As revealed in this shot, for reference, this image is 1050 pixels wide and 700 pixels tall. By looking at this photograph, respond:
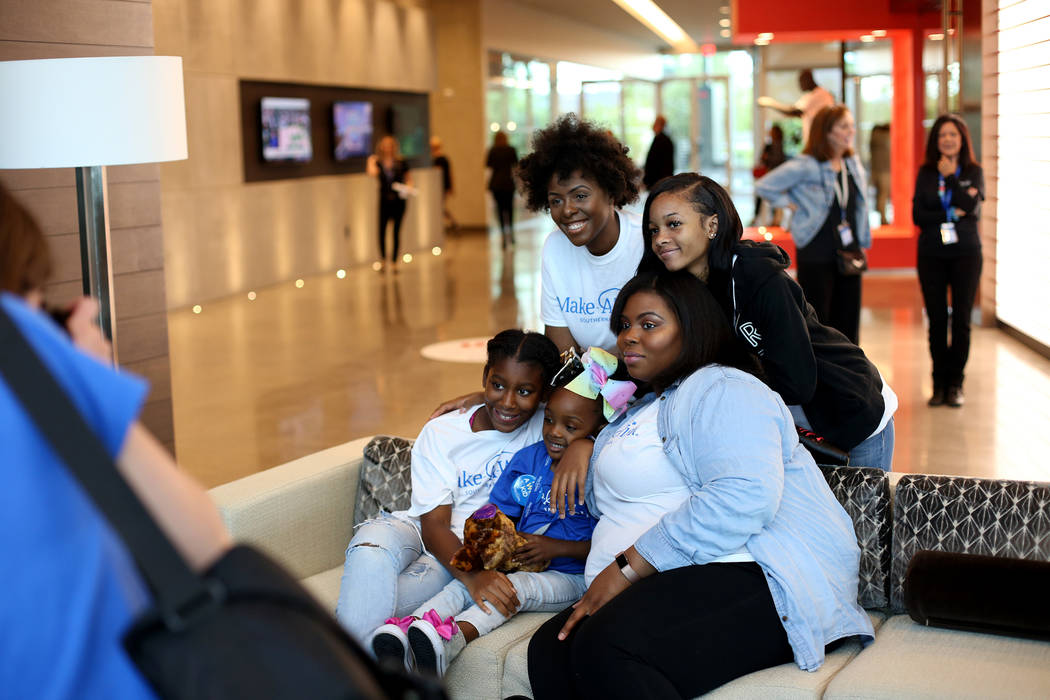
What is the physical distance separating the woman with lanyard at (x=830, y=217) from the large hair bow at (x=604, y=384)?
156 inches

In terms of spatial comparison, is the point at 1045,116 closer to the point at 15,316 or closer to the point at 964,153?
the point at 964,153

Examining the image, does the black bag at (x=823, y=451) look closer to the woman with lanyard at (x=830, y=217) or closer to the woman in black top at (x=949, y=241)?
the woman with lanyard at (x=830, y=217)

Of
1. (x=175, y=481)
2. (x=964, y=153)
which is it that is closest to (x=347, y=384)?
(x=964, y=153)

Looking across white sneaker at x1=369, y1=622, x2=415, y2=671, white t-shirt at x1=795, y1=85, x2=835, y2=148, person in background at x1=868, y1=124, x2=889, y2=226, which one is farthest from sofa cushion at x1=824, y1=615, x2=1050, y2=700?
person in background at x1=868, y1=124, x2=889, y2=226

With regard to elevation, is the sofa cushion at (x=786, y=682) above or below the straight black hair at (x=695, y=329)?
below

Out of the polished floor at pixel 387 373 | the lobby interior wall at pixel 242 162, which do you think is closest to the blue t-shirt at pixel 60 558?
the polished floor at pixel 387 373

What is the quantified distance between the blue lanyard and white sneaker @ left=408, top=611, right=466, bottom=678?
4.85m

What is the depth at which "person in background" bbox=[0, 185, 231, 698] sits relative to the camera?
978 mm

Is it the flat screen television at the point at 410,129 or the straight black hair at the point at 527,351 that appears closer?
the straight black hair at the point at 527,351

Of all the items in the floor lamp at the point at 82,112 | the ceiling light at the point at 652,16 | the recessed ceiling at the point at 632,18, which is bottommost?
the floor lamp at the point at 82,112

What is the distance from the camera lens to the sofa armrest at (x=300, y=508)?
314 centimetres

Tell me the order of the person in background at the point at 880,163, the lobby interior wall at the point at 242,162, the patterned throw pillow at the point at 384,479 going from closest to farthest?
the patterned throw pillow at the point at 384,479 → the lobby interior wall at the point at 242,162 → the person in background at the point at 880,163

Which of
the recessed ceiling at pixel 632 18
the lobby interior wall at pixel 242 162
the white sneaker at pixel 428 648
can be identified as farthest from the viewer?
the recessed ceiling at pixel 632 18

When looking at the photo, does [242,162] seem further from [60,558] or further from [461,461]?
[60,558]
